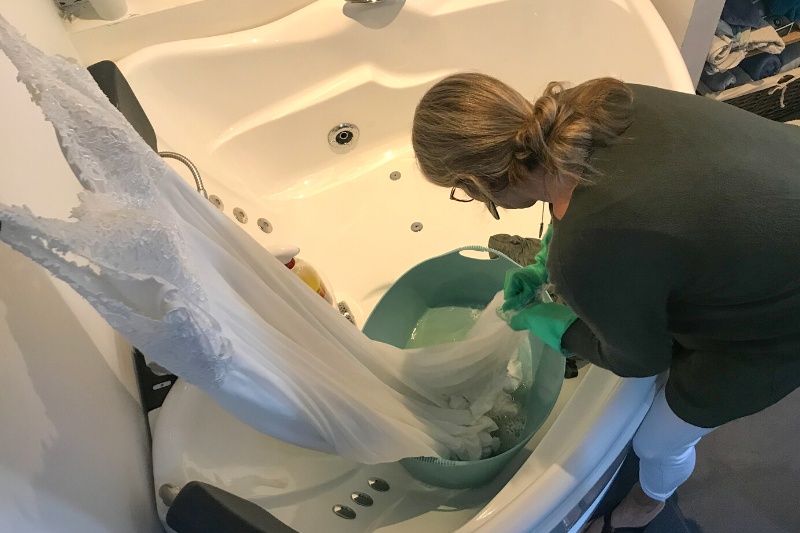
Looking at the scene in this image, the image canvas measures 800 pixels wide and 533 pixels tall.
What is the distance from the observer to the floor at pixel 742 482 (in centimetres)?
129

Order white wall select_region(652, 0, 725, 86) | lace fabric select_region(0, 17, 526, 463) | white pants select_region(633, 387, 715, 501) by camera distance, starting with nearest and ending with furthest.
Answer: lace fabric select_region(0, 17, 526, 463) < white pants select_region(633, 387, 715, 501) < white wall select_region(652, 0, 725, 86)

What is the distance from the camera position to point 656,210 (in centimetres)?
70

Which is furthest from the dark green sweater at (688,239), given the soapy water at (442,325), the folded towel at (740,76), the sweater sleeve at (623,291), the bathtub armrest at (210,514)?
the folded towel at (740,76)

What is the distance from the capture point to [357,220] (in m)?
1.69

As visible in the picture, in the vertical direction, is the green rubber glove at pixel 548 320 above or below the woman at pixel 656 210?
below

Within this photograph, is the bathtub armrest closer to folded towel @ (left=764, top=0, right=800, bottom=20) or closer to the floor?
the floor

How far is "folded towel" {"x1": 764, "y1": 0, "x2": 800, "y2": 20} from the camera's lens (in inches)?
60.8

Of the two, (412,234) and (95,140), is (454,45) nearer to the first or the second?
(412,234)

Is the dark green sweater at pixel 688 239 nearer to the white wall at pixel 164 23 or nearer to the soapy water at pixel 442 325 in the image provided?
the soapy water at pixel 442 325

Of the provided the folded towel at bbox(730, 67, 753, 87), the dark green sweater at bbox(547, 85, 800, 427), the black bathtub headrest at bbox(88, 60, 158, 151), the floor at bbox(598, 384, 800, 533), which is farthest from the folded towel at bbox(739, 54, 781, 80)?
the black bathtub headrest at bbox(88, 60, 158, 151)

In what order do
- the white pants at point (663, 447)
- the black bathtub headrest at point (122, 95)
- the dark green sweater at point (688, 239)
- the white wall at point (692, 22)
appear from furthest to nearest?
the white wall at point (692, 22), the black bathtub headrest at point (122, 95), the white pants at point (663, 447), the dark green sweater at point (688, 239)

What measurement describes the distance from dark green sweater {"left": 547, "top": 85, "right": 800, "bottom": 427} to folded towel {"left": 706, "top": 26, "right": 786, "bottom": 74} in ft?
2.85

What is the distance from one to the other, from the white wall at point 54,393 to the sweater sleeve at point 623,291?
61cm

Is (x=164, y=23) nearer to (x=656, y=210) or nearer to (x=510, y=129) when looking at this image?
A: (x=510, y=129)
